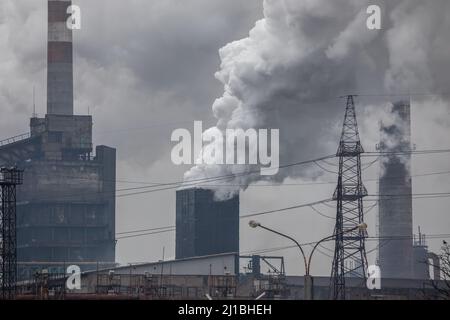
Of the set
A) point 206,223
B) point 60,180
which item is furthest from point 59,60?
point 206,223

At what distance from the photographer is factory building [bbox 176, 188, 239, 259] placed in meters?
116

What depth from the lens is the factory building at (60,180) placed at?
132500 mm

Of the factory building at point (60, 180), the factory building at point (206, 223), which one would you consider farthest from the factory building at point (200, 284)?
the factory building at point (60, 180)

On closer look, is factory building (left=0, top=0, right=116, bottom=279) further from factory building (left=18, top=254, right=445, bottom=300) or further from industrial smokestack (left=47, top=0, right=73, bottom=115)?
factory building (left=18, top=254, right=445, bottom=300)

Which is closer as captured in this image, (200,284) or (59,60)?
(200,284)

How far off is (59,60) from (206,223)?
99.9 ft

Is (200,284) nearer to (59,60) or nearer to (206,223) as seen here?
(206,223)

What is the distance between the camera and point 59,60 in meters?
134

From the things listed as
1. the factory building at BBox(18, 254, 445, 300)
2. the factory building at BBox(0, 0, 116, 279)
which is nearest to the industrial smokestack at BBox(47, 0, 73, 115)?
the factory building at BBox(0, 0, 116, 279)

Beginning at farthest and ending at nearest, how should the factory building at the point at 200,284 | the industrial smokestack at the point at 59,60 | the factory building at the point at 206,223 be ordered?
A: the industrial smokestack at the point at 59,60, the factory building at the point at 206,223, the factory building at the point at 200,284

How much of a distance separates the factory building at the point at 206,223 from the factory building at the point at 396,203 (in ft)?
76.2

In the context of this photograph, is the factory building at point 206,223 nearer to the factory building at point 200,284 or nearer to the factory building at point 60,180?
the factory building at point 200,284

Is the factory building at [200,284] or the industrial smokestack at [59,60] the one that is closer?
the factory building at [200,284]

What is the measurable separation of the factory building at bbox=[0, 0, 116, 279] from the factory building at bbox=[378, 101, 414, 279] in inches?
1284
